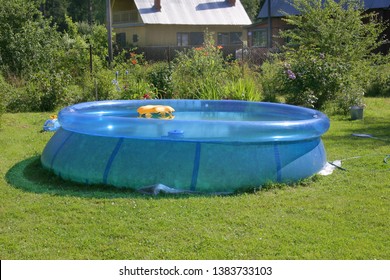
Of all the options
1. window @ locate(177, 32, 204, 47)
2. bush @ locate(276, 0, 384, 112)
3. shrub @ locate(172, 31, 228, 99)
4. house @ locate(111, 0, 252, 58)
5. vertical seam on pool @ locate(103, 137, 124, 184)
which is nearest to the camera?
vertical seam on pool @ locate(103, 137, 124, 184)

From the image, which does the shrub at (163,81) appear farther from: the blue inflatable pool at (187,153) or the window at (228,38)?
the window at (228,38)

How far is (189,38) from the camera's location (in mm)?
40812

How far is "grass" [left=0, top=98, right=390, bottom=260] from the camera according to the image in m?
4.59

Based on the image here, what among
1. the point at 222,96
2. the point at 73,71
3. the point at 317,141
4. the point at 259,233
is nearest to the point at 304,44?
the point at 222,96

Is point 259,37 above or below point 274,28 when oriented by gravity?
below

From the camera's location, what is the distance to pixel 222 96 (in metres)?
13.4

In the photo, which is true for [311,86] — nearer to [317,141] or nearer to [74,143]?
[317,141]

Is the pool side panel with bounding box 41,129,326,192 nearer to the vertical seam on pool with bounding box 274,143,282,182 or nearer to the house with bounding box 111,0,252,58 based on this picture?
the vertical seam on pool with bounding box 274,143,282,182

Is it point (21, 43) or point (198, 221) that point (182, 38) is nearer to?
point (21, 43)

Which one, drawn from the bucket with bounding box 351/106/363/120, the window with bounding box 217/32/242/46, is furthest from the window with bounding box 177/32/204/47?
the bucket with bounding box 351/106/363/120

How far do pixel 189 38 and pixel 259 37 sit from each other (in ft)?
18.8

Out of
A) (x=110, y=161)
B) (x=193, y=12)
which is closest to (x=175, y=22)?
(x=193, y=12)

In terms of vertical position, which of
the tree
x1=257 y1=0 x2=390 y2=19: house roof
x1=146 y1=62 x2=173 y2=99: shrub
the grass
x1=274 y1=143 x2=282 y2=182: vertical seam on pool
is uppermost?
x1=257 y1=0 x2=390 y2=19: house roof

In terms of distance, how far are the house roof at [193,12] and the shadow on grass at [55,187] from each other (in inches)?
1215
